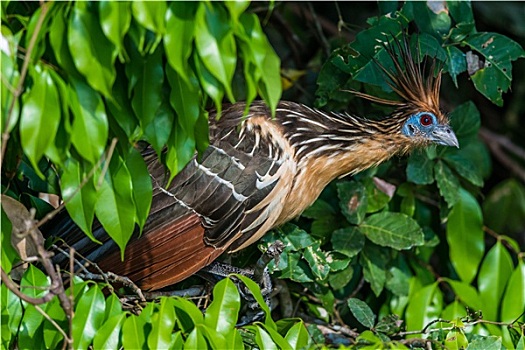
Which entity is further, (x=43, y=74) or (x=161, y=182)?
(x=161, y=182)

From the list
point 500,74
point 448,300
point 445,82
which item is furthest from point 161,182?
point 445,82

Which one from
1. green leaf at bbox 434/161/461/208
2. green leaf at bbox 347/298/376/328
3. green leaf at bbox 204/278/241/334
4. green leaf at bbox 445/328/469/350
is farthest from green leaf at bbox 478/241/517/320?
green leaf at bbox 204/278/241/334

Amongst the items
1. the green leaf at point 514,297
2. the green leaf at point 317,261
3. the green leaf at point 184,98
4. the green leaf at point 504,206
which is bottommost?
the green leaf at point 504,206

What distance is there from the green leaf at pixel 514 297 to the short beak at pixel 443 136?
772mm

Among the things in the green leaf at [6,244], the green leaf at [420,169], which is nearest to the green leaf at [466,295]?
the green leaf at [420,169]

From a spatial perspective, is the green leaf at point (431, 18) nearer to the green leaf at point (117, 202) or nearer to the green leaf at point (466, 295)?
the green leaf at point (466, 295)

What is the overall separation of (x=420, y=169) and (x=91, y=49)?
6.76 feet

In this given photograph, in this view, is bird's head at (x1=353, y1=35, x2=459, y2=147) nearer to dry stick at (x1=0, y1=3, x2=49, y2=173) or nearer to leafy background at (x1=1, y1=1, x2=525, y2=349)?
leafy background at (x1=1, y1=1, x2=525, y2=349)

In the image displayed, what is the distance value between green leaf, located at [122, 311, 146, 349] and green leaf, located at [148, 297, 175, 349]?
0.03 metres

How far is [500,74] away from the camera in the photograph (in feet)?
10.9

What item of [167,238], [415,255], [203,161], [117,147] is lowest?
[415,255]

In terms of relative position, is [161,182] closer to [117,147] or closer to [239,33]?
[117,147]

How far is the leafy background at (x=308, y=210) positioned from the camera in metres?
1.88

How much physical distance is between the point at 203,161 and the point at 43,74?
1.20m
